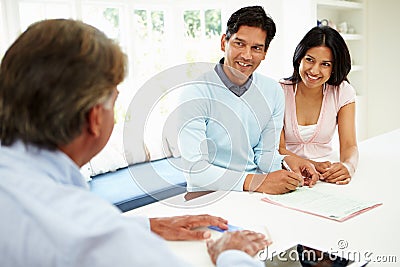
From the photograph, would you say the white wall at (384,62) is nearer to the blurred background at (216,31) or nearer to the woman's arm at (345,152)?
the blurred background at (216,31)

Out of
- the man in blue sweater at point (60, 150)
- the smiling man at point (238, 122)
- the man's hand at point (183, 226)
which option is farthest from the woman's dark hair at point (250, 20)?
the man in blue sweater at point (60, 150)

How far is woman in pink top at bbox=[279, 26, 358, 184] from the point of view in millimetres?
1970

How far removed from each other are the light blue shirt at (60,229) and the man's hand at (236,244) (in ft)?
0.96

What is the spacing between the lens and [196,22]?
421 centimetres

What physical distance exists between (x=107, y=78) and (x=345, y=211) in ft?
2.88

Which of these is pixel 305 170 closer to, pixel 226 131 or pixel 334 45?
pixel 226 131

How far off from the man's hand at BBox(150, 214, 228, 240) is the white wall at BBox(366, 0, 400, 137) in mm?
4258

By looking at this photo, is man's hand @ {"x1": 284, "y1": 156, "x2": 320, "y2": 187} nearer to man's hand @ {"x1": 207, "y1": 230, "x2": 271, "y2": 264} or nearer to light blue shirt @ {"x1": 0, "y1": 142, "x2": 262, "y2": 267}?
man's hand @ {"x1": 207, "y1": 230, "x2": 271, "y2": 264}

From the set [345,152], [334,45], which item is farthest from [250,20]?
[345,152]

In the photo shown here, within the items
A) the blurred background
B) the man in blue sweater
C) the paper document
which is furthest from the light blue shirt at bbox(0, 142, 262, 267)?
the blurred background

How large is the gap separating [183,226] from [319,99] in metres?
1.24

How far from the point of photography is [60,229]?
551 millimetres

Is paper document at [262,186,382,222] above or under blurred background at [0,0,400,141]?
under

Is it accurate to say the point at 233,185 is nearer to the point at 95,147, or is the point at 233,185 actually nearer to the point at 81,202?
the point at 95,147
